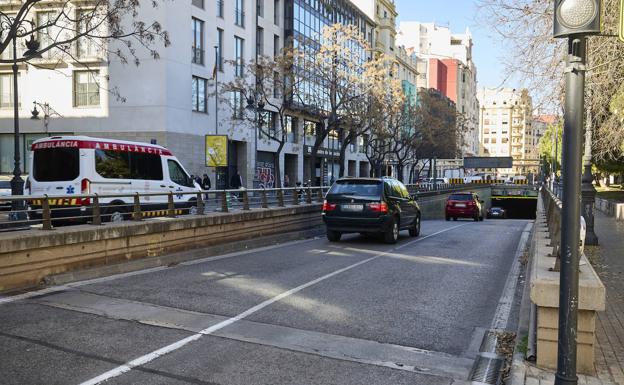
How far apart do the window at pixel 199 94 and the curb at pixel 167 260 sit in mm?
21713

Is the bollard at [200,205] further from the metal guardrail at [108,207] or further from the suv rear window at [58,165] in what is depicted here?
the suv rear window at [58,165]

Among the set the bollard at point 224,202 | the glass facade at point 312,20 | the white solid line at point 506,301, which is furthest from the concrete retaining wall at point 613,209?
the bollard at point 224,202

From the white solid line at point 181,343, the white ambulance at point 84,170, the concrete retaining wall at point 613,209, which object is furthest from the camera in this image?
the concrete retaining wall at point 613,209

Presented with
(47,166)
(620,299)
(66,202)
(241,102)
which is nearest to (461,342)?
(620,299)

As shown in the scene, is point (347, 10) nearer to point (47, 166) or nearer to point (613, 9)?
point (47, 166)

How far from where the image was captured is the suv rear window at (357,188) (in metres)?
16.0

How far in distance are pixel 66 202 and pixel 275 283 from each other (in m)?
8.00

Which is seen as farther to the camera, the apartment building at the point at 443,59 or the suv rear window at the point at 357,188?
the apartment building at the point at 443,59

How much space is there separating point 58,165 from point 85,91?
22.6m

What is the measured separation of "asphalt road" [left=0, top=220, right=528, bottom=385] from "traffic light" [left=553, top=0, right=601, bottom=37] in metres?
3.22

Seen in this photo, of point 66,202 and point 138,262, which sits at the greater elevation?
point 66,202

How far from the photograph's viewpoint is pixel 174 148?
3475cm

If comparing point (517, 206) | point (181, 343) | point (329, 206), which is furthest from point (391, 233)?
point (517, 206)

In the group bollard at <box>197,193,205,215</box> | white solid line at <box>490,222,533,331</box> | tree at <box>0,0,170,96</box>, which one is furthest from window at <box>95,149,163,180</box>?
white solid line at <box>490,222,533,331</box>
